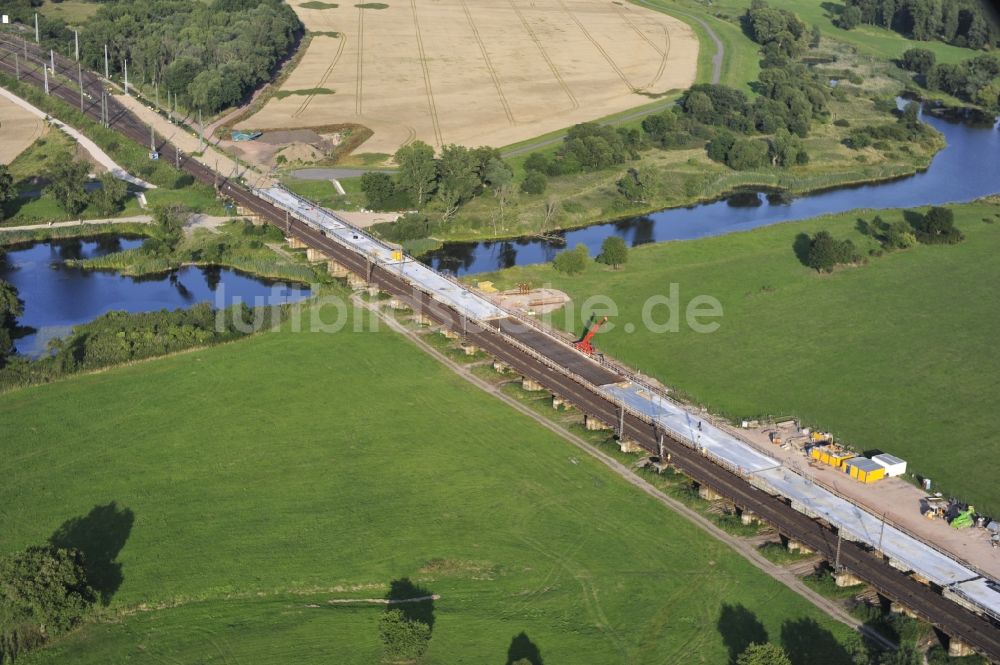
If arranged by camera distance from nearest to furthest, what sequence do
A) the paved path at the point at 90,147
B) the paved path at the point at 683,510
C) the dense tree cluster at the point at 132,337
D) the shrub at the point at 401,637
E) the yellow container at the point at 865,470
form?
1. the shrub at the point at 401,637
2. the paved path at the point at 683,510
3. the yellow container at the point at 865,470
4. the dense tree cluster at the point at 132,337
5. the paved path at the point at 90,147

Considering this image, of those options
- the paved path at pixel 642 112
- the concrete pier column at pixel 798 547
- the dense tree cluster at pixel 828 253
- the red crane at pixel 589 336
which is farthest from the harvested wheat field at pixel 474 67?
the concrete pier column at pixel 798 547

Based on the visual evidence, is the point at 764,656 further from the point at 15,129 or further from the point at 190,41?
the point at 190,41

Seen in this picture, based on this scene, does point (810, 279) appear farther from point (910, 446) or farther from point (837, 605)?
point (837, 605)

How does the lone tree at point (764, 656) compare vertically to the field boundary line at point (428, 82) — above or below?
below

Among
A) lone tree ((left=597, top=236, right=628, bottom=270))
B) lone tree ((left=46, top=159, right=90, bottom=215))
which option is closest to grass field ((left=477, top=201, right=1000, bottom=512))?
lone tree ((left=597, top=236, right=628, bottom=270))

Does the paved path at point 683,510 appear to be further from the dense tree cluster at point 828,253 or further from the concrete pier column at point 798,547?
the dense tree cluster at point 828,253

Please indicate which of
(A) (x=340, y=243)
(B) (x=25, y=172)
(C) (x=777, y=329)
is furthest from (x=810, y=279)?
(B) (x=25, y=172)

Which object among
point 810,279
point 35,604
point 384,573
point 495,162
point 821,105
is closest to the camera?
point 35,604
